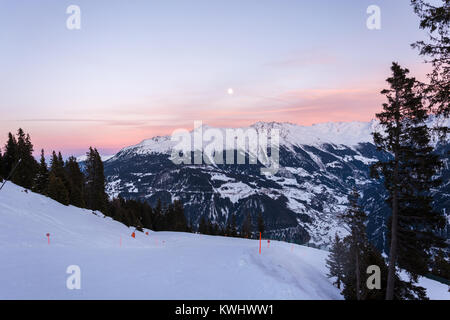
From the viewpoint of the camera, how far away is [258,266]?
16516 millimetres

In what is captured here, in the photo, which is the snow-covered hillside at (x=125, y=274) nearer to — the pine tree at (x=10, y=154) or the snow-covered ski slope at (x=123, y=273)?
the snow-covered ski slope at (x=123, y=273)

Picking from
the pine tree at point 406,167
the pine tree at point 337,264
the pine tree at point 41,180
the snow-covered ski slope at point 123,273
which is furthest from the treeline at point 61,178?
the pine tree at point 406,167

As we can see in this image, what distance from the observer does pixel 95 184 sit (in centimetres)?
5322

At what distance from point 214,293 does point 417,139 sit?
14618mm

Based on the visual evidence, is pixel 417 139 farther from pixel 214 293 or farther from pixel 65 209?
pixel 65 209

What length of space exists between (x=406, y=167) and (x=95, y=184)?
5564 cm

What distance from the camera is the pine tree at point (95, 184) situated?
49594 mm

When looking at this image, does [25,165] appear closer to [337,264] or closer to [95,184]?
[95,184]

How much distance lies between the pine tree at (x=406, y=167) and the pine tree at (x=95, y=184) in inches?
1945

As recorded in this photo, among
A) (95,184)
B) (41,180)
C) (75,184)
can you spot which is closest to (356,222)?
(41,180)

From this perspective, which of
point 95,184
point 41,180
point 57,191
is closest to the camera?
point 57,191

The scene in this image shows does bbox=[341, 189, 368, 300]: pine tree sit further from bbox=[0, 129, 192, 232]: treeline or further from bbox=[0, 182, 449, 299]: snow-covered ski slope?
bbox=[0, 129, 192, 232]: treeline
